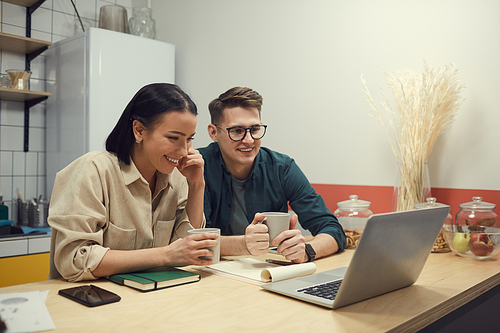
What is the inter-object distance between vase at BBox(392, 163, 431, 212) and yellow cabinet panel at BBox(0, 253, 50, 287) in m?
2.03

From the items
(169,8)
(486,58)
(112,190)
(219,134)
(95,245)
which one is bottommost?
(95,245)

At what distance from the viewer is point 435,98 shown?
1.76m

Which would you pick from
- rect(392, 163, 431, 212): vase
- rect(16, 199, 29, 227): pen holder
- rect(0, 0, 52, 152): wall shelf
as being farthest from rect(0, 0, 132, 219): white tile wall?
rect(392, 163, 431, 212): vase

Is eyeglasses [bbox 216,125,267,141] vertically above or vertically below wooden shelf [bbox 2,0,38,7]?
below

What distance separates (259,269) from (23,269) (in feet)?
5.90

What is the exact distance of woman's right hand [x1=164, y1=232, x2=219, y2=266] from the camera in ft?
3.58

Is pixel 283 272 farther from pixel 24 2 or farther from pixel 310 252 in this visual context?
pixel 24 2

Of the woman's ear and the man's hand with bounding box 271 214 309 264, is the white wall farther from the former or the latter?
the woman's ear

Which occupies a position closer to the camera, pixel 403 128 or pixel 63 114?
Result: pixel 403 128

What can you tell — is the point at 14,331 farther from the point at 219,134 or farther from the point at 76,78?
the point at 76,78

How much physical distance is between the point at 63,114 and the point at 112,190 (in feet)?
6.60

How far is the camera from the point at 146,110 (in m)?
1.25

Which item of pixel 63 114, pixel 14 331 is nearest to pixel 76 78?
pixel 63 114

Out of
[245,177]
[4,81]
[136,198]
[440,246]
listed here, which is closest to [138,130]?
[136,198]
